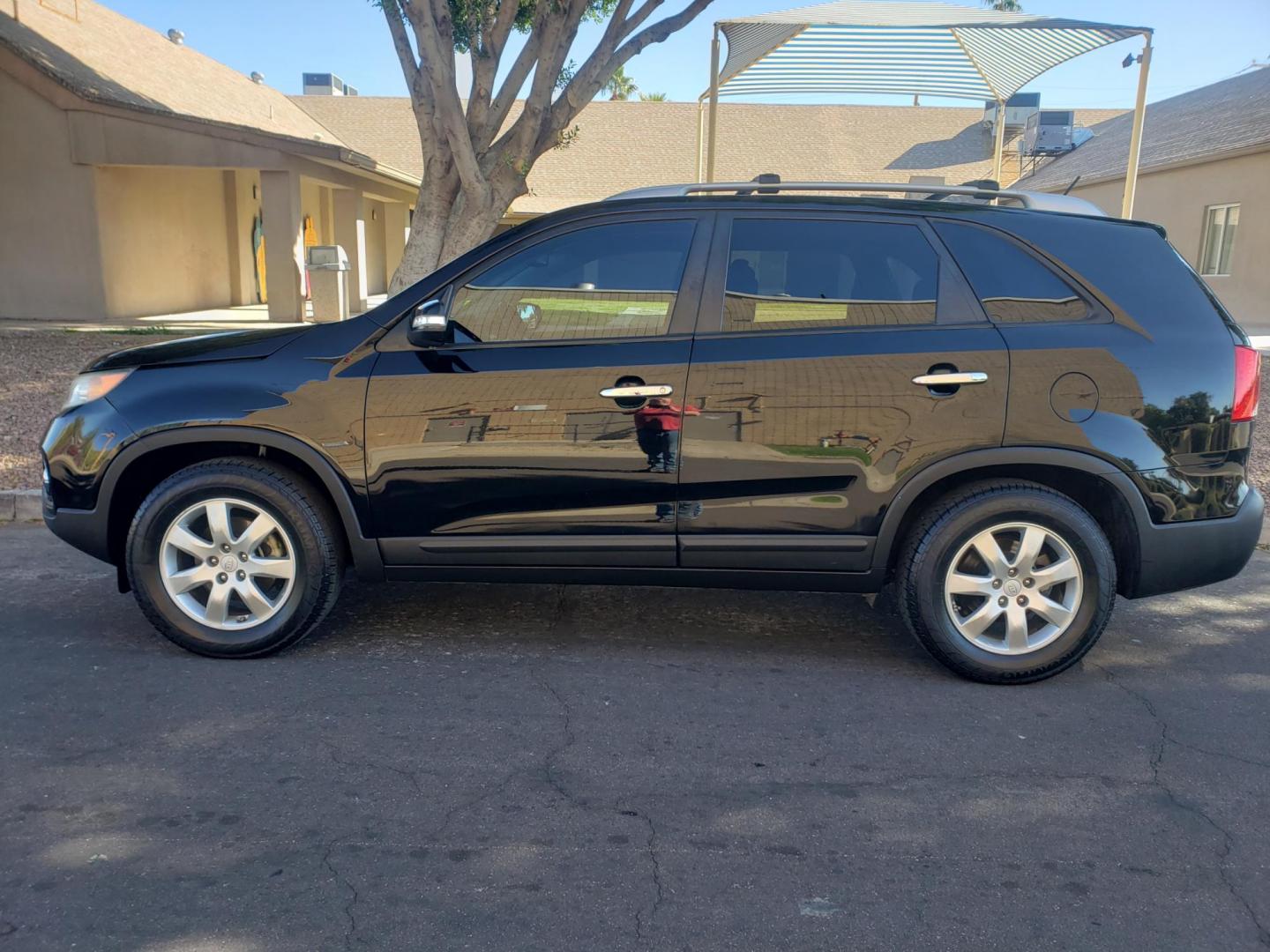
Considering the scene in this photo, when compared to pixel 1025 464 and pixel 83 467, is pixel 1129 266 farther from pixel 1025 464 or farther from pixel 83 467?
pixel 83 467

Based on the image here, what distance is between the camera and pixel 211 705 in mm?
3826

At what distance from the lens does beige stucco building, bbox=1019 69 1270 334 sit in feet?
61.8

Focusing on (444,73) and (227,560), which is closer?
(227,560)

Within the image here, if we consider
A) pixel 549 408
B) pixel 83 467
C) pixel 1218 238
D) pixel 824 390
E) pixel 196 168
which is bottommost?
pixel 83 467

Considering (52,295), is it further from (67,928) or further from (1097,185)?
(1097,185)

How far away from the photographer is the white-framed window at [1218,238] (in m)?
20.0

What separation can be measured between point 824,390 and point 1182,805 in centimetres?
187

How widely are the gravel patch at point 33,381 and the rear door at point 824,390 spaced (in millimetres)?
4516

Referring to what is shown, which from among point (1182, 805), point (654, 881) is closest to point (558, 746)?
point (654, 881)

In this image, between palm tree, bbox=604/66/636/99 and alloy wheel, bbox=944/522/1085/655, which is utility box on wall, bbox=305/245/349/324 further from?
palm tree, bbox=604/66/636/99

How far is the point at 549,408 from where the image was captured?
4066 millimetres

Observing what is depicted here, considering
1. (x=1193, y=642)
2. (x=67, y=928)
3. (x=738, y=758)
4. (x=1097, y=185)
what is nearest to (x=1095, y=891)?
(x=738, y=758)

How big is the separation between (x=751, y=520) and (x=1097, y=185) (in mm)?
22927

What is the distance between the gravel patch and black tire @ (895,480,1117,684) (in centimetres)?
528
